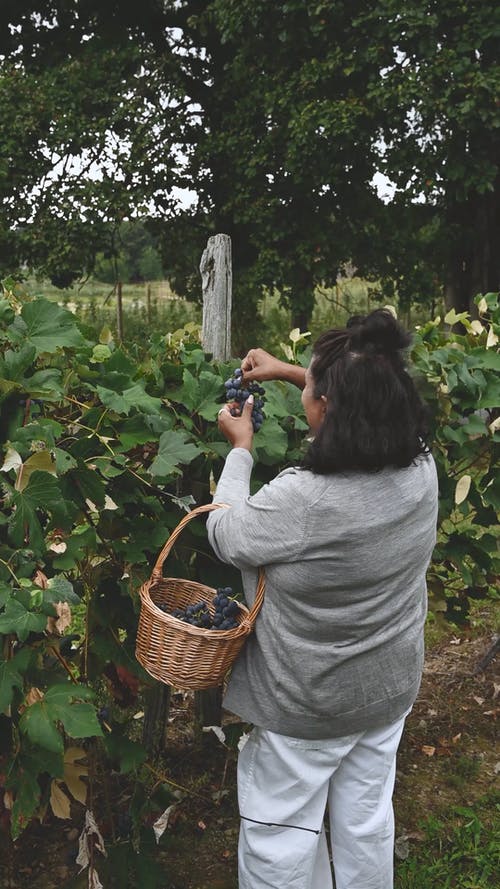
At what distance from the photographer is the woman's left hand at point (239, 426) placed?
6.88ft

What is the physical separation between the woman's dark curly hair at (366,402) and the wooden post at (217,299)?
1164 mm

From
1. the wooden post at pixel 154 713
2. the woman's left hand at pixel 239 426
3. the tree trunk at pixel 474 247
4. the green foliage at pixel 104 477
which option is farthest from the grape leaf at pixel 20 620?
the tree trunk at pixel 474 247

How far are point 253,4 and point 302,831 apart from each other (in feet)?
35.7

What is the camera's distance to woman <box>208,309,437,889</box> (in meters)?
1.81

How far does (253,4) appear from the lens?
35.9 ft

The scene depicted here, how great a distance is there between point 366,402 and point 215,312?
1.35m

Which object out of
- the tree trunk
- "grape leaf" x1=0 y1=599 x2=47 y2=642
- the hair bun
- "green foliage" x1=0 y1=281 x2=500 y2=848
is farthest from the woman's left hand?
the tree trunk

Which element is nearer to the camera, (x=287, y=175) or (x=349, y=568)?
(x=349, y=568)

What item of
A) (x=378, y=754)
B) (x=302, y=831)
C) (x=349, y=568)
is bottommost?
(x=302, y=831)

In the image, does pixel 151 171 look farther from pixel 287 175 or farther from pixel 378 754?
pixel 378 754

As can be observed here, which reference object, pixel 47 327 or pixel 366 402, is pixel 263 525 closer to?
pixel 366 402

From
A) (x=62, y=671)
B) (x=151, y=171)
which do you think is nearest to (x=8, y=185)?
(x=151, y=171)

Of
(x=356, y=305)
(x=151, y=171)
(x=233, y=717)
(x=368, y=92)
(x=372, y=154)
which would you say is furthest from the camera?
(x=356, y=305)

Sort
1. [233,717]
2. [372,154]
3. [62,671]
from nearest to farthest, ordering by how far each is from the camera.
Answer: [62,671] < [233,717] < [372,154]
